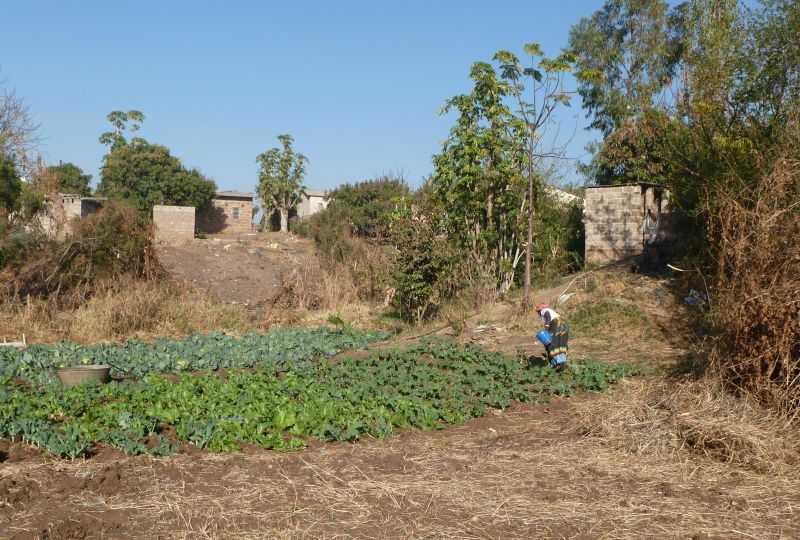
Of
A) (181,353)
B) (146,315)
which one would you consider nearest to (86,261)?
(146,315)

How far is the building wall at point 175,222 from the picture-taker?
120 feet

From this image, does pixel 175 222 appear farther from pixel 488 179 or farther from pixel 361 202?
pixel 488 179

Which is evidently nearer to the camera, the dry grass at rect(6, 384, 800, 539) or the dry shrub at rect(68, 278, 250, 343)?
the dry grass at rect(6, 384, 800, 539)

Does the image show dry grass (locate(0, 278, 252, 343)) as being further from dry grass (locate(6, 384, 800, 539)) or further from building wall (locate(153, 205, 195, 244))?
building wall (locate(153, 205, 195, 244))

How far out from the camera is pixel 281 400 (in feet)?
29.1

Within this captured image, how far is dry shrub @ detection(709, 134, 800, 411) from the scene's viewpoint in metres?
7.05

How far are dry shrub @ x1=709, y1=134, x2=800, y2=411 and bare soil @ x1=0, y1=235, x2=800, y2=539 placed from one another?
1.14 metres

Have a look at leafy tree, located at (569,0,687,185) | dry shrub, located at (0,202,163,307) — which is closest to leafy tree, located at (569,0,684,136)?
leafy tree, located at (569,0,687,185)

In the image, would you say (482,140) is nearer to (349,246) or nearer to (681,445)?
(349,246)

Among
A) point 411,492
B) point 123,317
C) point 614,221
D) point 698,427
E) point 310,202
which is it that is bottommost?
point 411,492

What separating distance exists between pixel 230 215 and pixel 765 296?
5040 cm

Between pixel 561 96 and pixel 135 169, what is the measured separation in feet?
133

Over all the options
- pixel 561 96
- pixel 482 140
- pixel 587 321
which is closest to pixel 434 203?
pixel 482 140

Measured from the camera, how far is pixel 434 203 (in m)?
19.1
